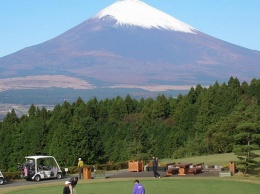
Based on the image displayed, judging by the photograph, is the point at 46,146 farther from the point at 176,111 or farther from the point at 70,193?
the point at 70,193

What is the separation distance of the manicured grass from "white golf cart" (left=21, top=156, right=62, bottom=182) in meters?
3.40

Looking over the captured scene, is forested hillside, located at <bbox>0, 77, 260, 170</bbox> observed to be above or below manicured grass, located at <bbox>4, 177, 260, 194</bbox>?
above

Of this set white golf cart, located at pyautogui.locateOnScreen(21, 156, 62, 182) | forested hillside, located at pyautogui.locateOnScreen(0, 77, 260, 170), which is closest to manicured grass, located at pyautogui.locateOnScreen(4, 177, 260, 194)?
white golf cart, located at pyautogui.locateOnScreen(21, 156, 62, 182)

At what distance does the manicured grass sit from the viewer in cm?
3469

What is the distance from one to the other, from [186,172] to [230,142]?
2235 centimetres

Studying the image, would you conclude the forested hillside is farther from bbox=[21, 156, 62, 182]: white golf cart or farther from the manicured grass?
the manicured grass

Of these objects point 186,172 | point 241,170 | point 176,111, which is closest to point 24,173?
point 186,172

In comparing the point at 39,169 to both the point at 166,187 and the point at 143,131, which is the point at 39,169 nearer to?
the point at 166,187

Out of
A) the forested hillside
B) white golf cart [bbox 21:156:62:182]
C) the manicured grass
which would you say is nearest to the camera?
the manicured grass

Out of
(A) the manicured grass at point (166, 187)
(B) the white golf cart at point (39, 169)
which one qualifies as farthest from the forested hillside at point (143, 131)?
(A) the manicured grass at point (166, 187)

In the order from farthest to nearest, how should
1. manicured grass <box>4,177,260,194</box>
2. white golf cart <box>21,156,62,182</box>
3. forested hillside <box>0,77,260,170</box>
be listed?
forested hillside <box>0,77,260,170</box> → white golf cart <box>21,156,62,182</box> → manicured grass <box>4,177,260,194</box>

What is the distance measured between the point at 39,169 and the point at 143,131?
40.8 m

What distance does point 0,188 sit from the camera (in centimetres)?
3912

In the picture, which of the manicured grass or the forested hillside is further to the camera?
the forested hillside
